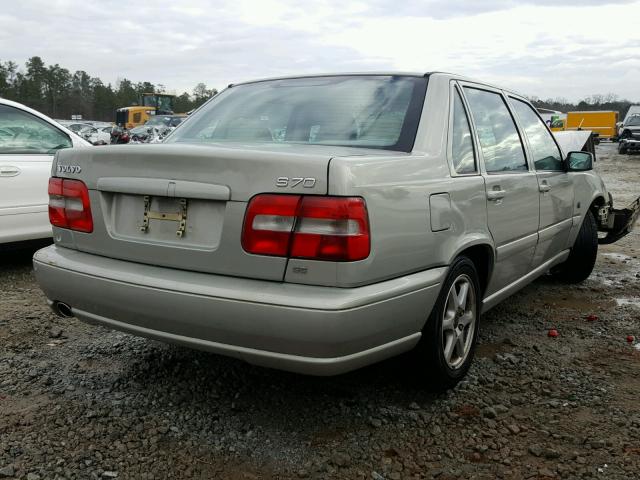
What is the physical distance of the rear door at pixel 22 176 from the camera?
489 centimetres

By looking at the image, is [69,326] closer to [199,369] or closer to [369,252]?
[199,369]

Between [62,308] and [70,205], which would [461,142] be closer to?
[70,205]

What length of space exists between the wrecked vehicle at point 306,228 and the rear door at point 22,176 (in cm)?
228

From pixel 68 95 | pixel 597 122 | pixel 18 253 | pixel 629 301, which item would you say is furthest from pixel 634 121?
pixel 68 95

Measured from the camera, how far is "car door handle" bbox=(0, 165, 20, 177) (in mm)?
4875

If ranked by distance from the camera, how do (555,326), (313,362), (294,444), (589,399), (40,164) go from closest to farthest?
(313,362) < (294,444) < (589,399) < (555,326) < (40,164)

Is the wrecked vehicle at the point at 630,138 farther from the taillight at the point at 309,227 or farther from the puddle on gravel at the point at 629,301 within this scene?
the taillight at the point at 309,227

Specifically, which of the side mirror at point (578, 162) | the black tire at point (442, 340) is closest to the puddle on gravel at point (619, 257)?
the side mirror at point (578, 162)

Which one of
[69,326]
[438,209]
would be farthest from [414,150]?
[69,326]

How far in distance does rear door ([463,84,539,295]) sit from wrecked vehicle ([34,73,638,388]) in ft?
0.06

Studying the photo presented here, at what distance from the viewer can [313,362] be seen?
2186 millimetres

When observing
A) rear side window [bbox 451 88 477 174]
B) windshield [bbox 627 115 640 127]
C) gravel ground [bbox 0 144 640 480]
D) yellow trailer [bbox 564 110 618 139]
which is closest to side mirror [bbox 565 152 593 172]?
gravel ground [bbox 0 144 640 480]

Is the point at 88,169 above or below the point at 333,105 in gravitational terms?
below

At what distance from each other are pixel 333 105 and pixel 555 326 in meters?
2.29
